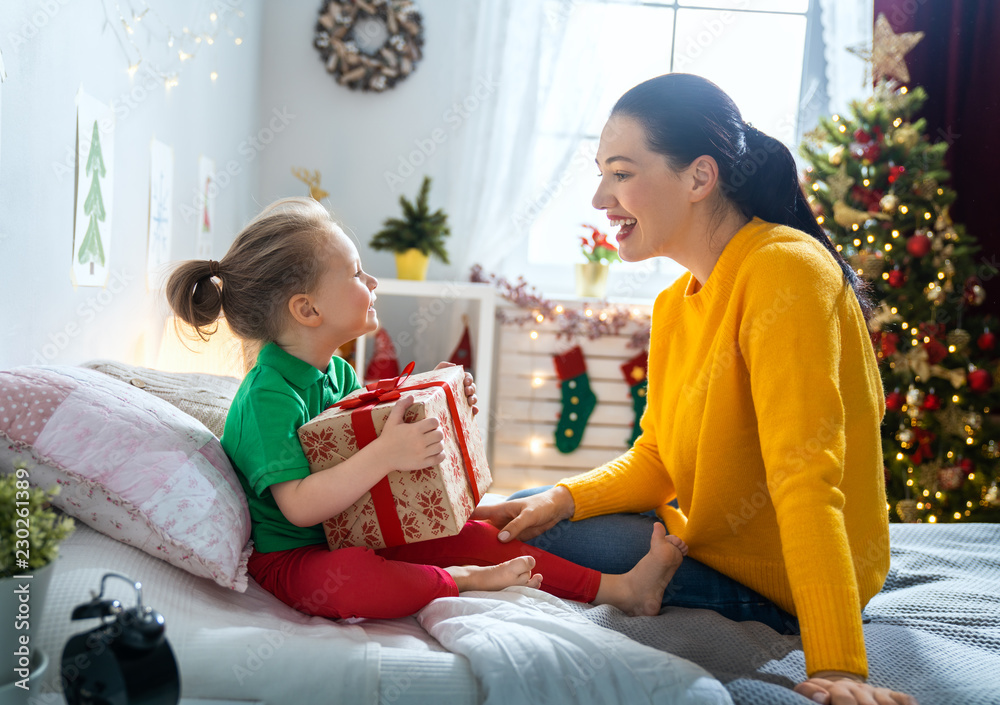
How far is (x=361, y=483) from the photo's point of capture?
1.04m

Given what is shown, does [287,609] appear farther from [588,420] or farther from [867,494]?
[588,420]

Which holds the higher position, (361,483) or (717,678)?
(361,483)

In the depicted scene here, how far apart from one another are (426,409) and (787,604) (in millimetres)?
625

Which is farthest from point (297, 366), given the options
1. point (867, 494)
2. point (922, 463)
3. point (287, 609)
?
point (922, 463)

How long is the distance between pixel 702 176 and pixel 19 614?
1.09m

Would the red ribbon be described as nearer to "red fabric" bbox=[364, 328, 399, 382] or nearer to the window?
"red fabric" bbox=[364, 328, 399, 382]

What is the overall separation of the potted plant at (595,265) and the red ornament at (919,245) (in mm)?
1201

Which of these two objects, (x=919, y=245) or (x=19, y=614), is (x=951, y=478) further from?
(x=19, y=614)

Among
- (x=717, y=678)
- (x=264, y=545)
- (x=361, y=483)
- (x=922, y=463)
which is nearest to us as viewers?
(x=717, y=678)

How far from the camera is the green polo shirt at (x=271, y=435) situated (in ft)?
3.52

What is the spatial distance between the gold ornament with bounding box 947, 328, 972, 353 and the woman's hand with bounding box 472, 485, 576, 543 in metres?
2.05

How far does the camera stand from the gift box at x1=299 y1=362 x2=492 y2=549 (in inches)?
41.8

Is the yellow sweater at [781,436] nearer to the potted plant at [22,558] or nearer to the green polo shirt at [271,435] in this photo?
the green polo shirt at [271,435]

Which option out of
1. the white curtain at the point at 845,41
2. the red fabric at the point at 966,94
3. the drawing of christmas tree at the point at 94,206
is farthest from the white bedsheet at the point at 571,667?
the white curtain at the point at 845,41
